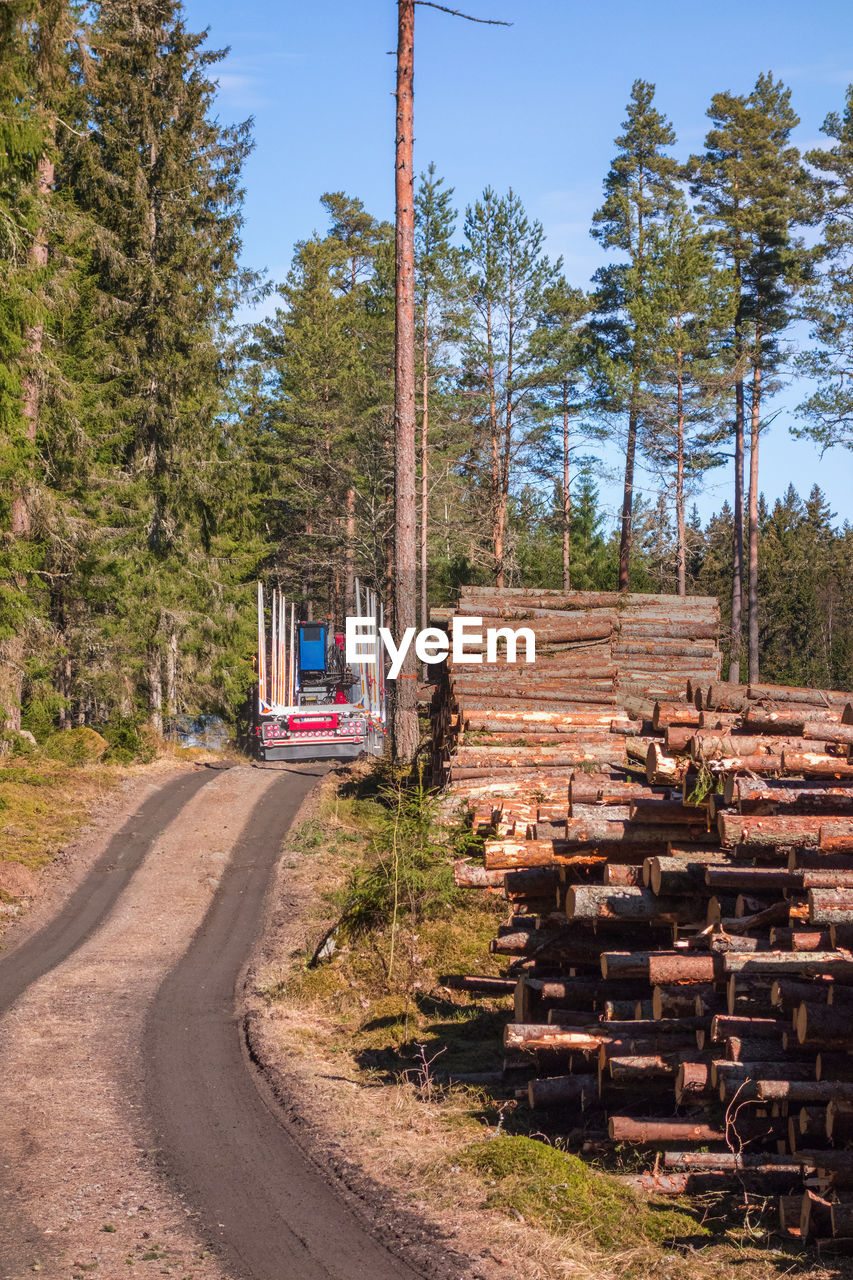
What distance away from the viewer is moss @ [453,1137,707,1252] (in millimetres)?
6480

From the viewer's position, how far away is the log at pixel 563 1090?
8.05 metres

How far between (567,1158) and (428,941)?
16.9ft

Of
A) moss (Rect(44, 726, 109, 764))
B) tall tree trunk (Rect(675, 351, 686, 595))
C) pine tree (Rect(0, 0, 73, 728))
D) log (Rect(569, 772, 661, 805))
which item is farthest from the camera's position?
tall tree trunk (Rect(675, 351, 686, 595))

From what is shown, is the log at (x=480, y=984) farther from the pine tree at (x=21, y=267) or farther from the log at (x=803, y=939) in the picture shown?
the pine tree at (x=21, y=267)

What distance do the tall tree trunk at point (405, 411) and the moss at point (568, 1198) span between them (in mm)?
11913

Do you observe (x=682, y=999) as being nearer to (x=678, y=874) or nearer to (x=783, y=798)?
(x=678, y=874)

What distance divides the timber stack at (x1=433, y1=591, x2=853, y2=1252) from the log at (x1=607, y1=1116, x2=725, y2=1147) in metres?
0.01

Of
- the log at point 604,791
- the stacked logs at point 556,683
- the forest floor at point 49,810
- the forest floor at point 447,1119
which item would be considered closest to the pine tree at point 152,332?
the forest floor at point 49,810

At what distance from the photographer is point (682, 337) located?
34375 millimetres

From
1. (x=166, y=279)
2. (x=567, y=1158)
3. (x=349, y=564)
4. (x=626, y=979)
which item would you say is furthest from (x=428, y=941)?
(x=349, y=564)

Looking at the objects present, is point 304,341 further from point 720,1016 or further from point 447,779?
point 720,1016

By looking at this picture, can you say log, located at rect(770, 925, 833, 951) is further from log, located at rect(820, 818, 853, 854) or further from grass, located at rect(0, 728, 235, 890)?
grass, located at rect(0, 728, 235, 890)

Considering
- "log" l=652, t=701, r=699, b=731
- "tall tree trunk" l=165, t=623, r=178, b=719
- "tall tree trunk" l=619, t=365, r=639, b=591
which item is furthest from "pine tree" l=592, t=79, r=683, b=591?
"log" l=652, t=701, r=699, b=731

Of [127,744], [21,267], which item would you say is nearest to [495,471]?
[127,744]
